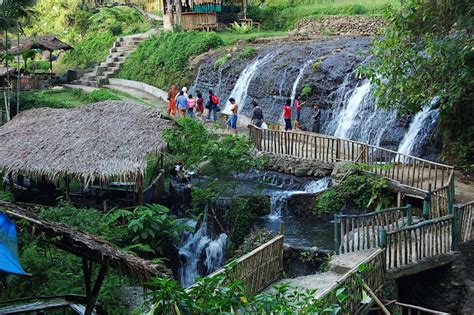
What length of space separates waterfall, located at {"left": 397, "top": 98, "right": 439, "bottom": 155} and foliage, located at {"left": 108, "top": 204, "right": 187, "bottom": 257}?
7.23 metres

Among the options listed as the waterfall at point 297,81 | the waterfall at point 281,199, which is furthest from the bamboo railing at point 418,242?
the waterfall at point 297,81

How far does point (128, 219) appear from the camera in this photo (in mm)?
15195

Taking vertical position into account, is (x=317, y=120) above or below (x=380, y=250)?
above

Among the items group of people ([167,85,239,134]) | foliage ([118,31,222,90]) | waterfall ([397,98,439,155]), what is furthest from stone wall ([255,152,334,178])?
foliage ([118,31,222,90])

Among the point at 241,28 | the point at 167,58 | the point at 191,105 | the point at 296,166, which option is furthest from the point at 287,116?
the point at 241,28

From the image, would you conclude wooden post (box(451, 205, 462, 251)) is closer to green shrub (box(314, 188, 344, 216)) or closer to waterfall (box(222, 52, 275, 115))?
green shrub (box(314, 188, 344, 216))

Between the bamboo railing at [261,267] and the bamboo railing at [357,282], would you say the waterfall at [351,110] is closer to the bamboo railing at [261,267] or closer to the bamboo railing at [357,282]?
the bamboo railing at [261,267]

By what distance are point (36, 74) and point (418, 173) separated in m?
23.1

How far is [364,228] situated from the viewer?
12320 millimetres

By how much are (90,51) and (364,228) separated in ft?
93.1

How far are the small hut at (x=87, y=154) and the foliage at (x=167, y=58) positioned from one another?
1176 cm

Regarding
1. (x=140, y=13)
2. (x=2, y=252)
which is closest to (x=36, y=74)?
(x=140, y=13)

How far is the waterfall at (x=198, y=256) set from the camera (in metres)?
15.5

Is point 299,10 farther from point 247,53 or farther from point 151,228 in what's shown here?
point 151,228
